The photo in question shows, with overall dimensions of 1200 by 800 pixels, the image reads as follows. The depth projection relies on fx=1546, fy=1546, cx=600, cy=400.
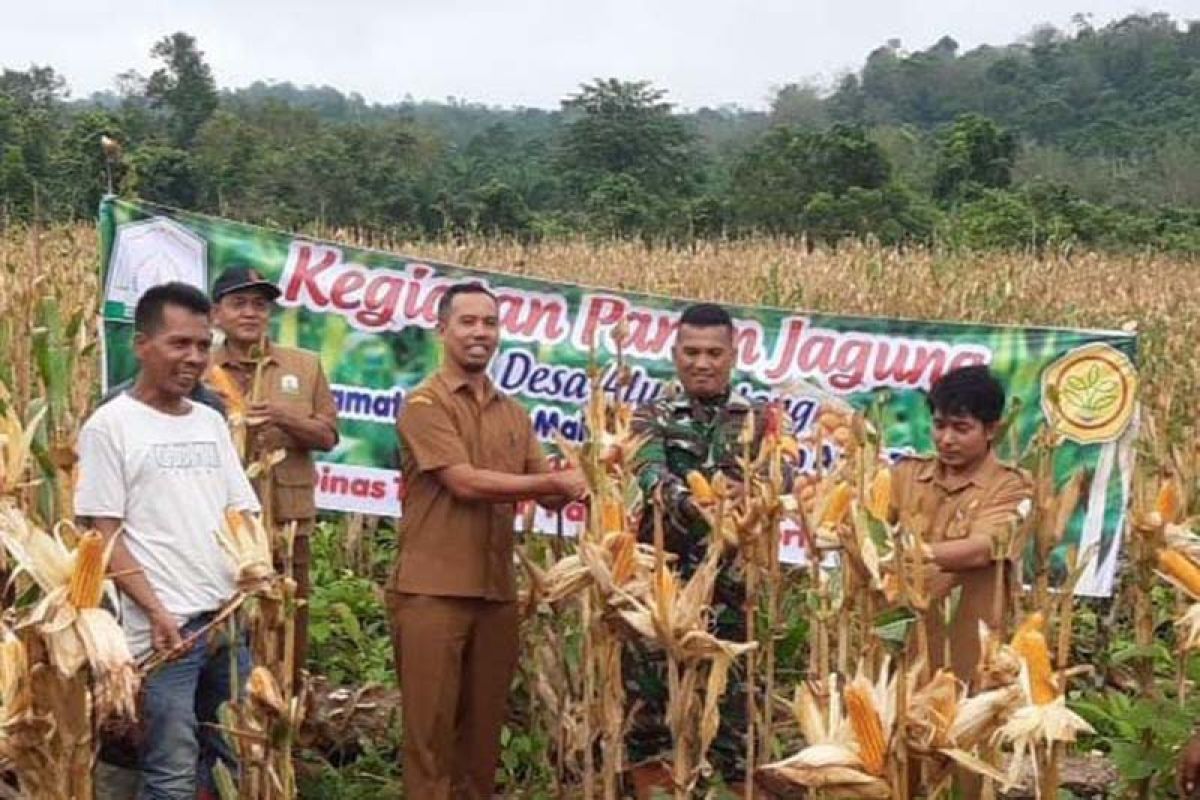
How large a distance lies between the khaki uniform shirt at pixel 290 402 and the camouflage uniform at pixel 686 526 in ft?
2.92

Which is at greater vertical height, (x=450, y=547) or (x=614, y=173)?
(x=614, y=173)

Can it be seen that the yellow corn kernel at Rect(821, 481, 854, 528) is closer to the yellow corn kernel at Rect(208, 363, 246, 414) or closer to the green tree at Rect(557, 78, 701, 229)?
the yellow corn kernel at Rect(208, 363, 246, 414)

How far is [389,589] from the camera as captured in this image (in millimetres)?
3830

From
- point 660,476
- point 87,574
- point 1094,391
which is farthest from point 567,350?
point 87,574

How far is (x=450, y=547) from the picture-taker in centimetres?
373

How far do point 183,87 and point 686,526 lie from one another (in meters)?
25.2

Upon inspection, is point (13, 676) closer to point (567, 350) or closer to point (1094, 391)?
point (567, 350)

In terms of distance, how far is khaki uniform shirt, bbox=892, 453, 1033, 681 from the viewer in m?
3.29

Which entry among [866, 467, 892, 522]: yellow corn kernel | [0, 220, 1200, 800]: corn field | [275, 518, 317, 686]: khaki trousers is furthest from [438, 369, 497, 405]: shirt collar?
[866, 467, 892, 522]: yellow corn kernel

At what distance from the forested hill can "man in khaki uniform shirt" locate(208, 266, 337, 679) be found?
196cm

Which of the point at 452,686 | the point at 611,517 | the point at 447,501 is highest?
the point at 611,517

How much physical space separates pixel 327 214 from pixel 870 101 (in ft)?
122

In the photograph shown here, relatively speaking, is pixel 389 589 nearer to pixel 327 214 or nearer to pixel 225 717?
pixel 225 717

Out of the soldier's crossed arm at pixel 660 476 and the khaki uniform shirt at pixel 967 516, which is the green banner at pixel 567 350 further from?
the khaki uniform shirt at pixel 967 516
